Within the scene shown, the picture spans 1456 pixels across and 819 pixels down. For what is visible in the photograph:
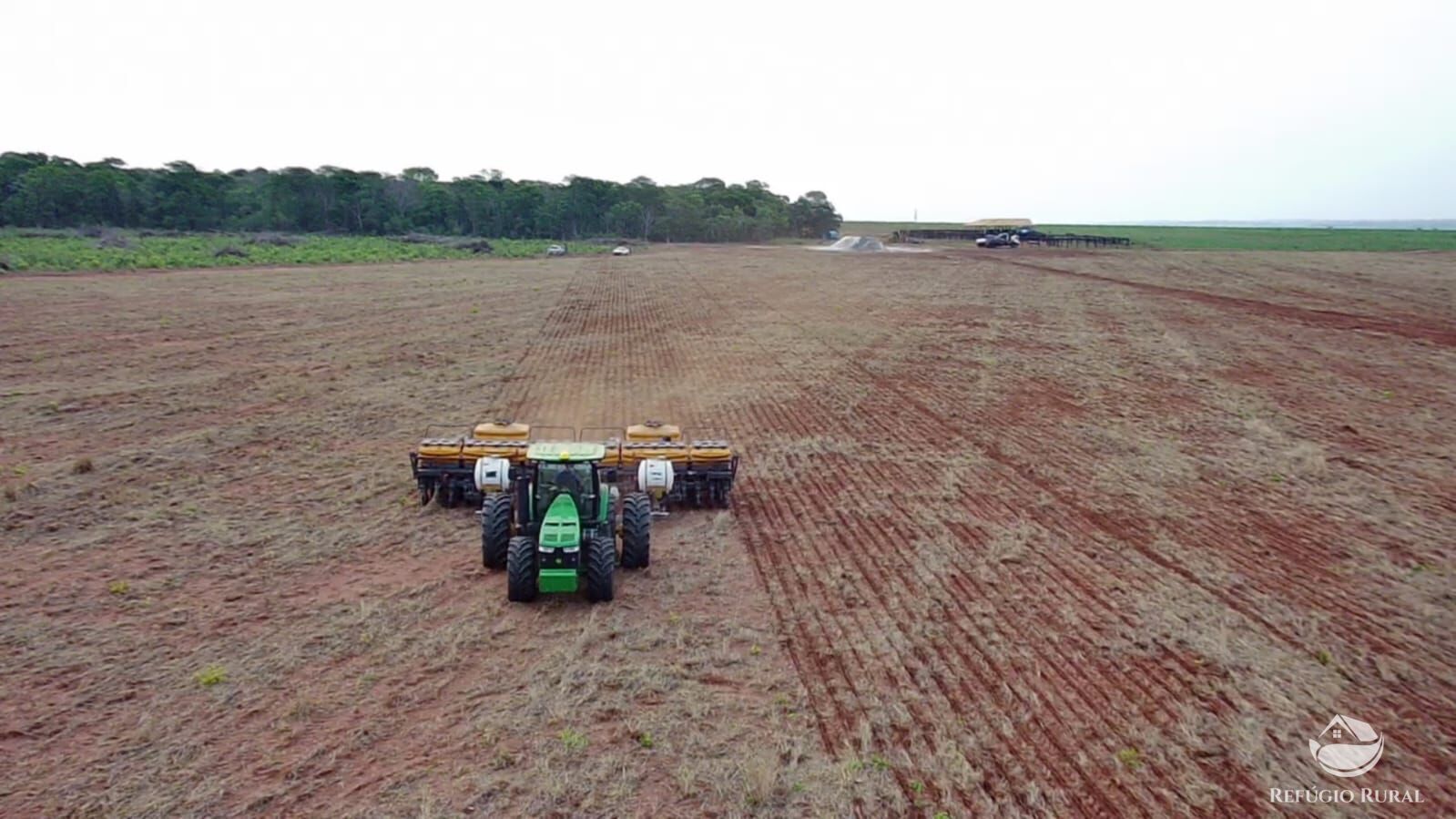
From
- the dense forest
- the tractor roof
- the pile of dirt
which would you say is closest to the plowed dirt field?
the tractor roof

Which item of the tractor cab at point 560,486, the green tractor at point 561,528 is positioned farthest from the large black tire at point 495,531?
the tractor cab at point 560,486

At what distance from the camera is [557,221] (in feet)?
304

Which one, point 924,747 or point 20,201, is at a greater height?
point 20,201

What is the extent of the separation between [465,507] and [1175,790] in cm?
921

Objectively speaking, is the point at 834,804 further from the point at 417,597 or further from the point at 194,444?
the point at 194,444

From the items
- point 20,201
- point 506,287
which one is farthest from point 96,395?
point 20,201

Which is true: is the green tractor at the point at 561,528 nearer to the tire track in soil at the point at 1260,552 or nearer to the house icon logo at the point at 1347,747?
the house icon logo at the point at 1347,747

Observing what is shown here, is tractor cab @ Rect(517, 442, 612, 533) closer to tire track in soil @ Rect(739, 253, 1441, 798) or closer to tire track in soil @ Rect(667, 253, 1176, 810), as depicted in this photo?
tire track in soil @ Rect(667, 253, 1176, 810)

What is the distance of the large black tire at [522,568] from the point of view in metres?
8.62

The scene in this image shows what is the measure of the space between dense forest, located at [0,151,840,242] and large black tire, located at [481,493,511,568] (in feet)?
275

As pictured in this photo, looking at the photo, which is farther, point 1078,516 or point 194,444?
point 194,444

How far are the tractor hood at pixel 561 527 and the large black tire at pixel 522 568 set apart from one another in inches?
8.6

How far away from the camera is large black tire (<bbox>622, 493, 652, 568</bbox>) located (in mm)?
9672

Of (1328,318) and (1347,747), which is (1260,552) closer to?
(1347,747)
